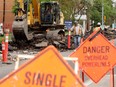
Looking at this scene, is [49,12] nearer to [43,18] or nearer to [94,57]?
[43,18]

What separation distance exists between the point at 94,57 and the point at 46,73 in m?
4.79

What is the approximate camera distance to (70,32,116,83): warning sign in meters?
10.3

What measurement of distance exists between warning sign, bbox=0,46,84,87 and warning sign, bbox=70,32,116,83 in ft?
15.2

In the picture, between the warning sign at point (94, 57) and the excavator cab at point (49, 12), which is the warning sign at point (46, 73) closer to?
the warning sign at point (94, 57)

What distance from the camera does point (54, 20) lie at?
1304 inches

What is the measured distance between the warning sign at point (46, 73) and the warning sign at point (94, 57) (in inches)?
182

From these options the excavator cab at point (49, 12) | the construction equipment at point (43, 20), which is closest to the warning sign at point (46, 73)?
the construction equipment at point (43, 20)

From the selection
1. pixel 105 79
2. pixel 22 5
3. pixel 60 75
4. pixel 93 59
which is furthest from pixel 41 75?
pixel 22 5

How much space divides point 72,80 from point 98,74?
4.93 metres

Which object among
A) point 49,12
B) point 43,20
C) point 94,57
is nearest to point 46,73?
point 94,57

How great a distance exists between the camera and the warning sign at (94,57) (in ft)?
33.7

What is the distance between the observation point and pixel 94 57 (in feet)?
33.6

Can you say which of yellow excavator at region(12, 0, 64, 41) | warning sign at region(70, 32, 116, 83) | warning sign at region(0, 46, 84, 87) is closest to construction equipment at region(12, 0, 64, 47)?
yellow excavator at region(12, 0, 64, 41)

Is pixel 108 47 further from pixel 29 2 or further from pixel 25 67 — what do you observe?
pixel 29 2
